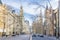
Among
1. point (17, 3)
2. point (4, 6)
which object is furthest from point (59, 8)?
point (4, 6)

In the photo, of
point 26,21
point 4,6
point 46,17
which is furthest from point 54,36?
point 4,6

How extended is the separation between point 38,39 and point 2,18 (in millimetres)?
955

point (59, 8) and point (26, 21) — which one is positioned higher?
point (59, 8)

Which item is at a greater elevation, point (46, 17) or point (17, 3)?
point (17, 3)

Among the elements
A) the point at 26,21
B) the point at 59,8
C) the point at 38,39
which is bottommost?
the point at 38,39

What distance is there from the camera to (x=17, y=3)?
3.69 metres

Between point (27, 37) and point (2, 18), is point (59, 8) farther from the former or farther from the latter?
point (2, 18)

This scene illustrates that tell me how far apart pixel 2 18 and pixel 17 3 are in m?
0.49

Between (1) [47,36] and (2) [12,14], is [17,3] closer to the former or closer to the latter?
(2) [12,14]

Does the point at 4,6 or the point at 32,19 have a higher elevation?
the point at 4,6

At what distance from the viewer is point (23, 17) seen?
12.1 ft

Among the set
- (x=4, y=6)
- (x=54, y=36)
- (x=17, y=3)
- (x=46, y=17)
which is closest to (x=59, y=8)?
(x=46, y=17)

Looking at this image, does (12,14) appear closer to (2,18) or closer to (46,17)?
(2,18)

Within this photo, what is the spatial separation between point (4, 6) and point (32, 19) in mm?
717
